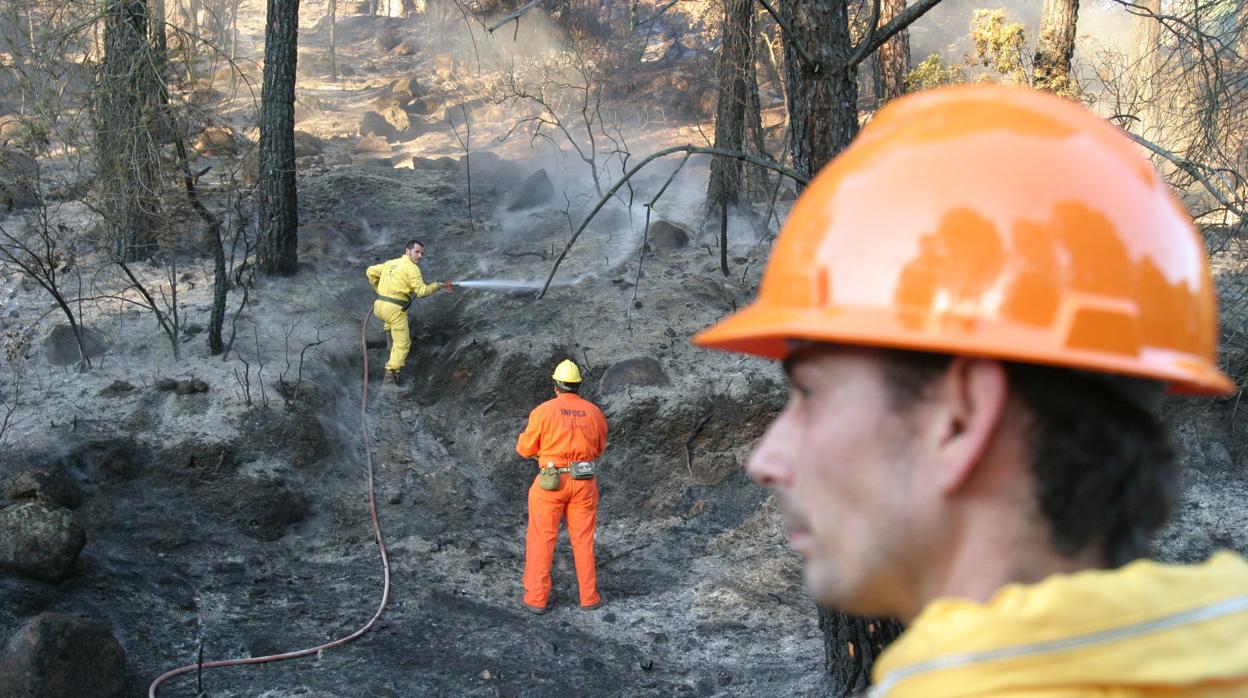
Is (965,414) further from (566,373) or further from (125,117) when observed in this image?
(125,117)

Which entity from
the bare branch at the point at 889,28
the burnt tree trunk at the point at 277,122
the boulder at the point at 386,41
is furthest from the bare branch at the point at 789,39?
the boulder at the point at 386,41

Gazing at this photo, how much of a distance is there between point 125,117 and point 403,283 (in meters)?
3.45

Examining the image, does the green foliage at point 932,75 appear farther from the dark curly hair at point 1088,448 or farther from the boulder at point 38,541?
the dark curly hair at point 1088,448

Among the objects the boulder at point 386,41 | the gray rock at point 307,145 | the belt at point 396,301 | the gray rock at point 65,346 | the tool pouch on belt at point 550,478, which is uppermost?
the boulder at point 386,41

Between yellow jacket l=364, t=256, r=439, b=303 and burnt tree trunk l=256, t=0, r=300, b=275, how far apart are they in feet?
5.93

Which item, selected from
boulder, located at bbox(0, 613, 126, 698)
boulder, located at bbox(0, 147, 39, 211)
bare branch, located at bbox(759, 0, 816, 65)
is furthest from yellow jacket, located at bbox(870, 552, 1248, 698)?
boulder, located at bbox(0, 147, 39, 211)

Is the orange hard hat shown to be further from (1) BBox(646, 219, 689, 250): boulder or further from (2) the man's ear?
(1) BBox(646, 219, 689, 250): boulder

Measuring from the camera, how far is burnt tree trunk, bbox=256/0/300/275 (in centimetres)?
1262

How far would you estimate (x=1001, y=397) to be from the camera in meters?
1.11

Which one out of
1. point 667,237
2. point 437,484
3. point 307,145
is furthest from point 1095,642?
point 307,145

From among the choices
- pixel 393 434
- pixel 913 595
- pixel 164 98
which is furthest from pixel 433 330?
pixel 913 595

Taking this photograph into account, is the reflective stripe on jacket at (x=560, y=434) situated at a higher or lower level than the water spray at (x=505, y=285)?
lower

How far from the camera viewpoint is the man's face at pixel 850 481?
116 centimetres

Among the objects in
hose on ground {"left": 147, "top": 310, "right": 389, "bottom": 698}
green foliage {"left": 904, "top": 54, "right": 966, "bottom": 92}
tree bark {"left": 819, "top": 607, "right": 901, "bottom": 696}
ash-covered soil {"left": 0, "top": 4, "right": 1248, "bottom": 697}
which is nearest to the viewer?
tree bark {"left": 819, "top": 607, "right": 901, "bottom": 696}
